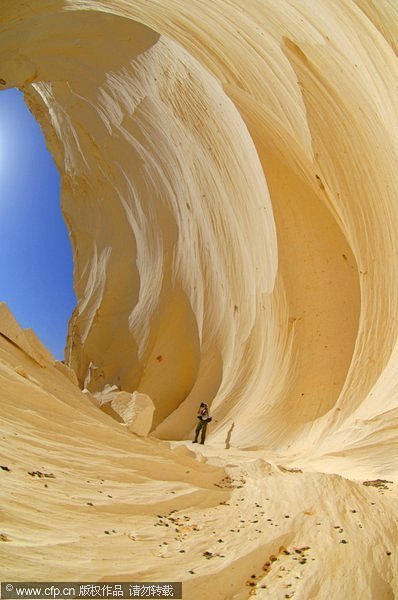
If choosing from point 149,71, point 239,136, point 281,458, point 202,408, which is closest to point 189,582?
point 281,458

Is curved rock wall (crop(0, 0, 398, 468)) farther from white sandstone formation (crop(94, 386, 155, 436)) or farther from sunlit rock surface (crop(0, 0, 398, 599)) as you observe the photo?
white sandstone formation (crop(94, 386, 155, 436))

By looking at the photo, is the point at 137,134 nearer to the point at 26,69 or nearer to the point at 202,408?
the point at 26,69

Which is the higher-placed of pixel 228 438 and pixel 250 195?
pixel 250 195

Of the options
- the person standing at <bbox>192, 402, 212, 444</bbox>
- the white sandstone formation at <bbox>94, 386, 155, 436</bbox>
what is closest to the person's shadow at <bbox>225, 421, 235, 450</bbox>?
the person standing at <bbox>192, 402, 212, 444</bbox>

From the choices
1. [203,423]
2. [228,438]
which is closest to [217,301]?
[203,423]

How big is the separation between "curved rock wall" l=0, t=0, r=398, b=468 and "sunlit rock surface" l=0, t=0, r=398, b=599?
1.2 inches

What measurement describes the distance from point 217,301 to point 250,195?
1.96 meters

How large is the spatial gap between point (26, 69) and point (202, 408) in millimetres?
8786

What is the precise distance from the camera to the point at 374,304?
5.60 m

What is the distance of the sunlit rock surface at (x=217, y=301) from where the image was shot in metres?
1.89

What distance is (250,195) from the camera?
23.3ft

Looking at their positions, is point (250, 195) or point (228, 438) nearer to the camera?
point (228, 438)

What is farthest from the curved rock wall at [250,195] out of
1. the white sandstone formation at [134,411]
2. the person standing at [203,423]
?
the white sandstone formation at [134,411]

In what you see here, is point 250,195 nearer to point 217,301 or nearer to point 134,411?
point 217,301
